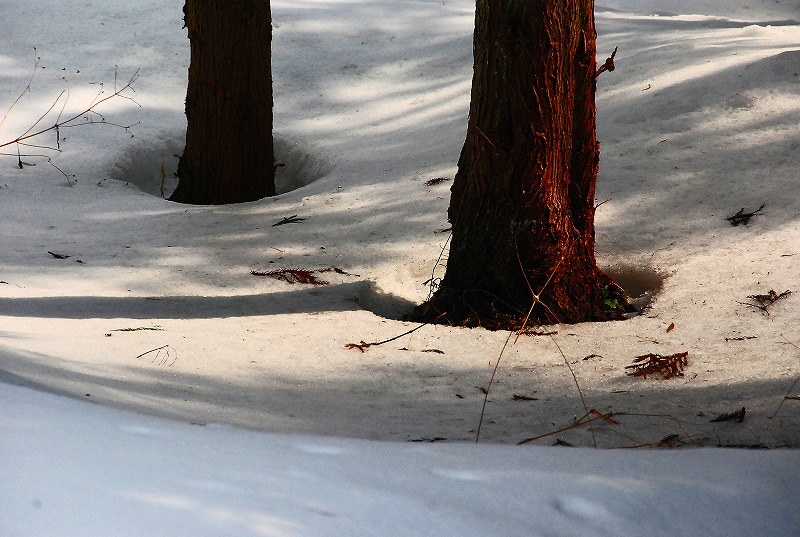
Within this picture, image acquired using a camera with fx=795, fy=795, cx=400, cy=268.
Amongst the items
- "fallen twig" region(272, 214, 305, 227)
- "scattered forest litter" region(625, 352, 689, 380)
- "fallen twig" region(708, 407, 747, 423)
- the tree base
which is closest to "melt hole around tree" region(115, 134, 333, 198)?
"fallen twig" region(272, 214, 305, 227)

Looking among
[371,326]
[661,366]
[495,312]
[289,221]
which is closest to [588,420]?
A: [661,366]

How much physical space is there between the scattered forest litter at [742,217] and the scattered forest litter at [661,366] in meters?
1.65

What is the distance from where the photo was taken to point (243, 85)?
6523mm

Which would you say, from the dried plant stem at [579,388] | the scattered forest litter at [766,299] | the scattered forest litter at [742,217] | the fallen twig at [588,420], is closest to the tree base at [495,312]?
the dried plant stem at [579,388]

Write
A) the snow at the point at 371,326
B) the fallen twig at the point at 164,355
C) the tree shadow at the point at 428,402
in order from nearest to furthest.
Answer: the snow at the point at 371,326 < the tree shadow at the point at 428,402 < the fallen twig at the point at 164,355

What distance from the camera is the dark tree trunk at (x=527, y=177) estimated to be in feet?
12.2

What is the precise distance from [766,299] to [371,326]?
1.87 m

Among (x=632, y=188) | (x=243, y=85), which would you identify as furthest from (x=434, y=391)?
(x=243, y=85)

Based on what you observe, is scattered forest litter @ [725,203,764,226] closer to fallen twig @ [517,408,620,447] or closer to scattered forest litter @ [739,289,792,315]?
scattered forest litter @ [739,289,792,315]

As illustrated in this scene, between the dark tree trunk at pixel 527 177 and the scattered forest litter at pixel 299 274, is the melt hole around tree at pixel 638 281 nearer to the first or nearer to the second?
the dark tree trunk at pixel 527 177

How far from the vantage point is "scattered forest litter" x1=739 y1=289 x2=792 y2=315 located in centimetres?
369

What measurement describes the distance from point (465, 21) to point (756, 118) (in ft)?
17.5

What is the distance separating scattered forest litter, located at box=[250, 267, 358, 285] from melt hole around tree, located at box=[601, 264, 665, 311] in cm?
156

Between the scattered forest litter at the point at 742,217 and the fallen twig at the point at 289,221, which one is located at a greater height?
the scattered forest litter at the point at 742,217
